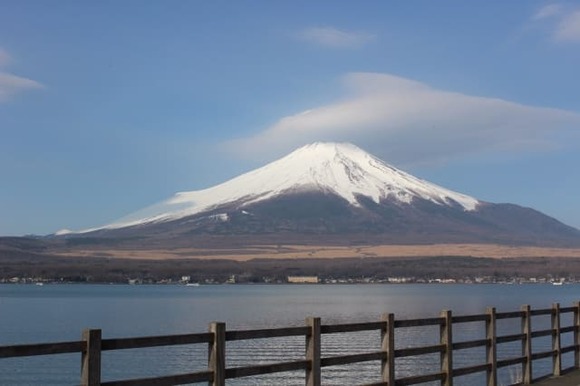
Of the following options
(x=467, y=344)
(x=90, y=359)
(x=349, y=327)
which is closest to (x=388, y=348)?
(x=349, y=327)

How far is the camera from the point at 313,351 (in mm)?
12469

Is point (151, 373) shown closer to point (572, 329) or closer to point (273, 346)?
point (273, 346)

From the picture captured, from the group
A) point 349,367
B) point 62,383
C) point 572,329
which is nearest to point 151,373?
point 62,383

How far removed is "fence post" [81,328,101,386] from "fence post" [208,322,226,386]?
5.71 feet

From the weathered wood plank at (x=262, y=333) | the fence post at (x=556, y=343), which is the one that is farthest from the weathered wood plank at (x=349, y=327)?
the fence post at (x=556, y=343)

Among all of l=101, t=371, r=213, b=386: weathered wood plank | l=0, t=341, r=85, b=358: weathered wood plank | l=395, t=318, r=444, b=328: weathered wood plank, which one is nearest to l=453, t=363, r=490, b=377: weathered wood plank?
l=395, t=318, r=444, b=328: weathered wood plank

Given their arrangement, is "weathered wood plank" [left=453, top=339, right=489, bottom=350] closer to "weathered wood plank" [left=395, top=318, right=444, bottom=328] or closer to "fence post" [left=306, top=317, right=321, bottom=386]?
"weathered wood plank" [left=395, top=318, right=444, bottom=328]

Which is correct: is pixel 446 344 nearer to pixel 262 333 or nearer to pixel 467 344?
pixel 467 344

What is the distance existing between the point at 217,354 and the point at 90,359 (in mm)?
1919

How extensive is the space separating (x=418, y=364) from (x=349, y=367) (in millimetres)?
2935

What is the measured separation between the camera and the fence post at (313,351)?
1243cm

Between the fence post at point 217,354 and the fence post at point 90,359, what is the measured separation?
5.71ft

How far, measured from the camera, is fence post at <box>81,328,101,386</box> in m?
9.65

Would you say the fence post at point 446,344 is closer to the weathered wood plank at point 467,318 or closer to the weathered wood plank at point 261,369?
the weathered wood plank at point 467,318
